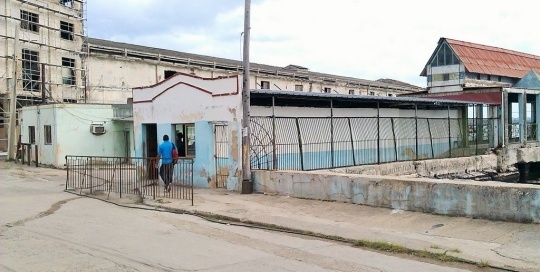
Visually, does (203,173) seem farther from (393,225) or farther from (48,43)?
(48,43)

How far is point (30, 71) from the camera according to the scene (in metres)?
35.2

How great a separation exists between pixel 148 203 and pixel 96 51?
1132 inches

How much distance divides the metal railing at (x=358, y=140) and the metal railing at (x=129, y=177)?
7.99 feet

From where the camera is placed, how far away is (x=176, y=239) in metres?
8.41

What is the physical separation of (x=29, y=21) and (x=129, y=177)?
25.3 metres

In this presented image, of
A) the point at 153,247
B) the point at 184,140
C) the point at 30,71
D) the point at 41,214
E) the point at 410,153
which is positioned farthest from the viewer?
the point at 30,71

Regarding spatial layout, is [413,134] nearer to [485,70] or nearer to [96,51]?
[485,70]

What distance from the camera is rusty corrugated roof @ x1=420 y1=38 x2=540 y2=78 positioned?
1462 inches

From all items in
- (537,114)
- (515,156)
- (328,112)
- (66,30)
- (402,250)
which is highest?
(66,30)

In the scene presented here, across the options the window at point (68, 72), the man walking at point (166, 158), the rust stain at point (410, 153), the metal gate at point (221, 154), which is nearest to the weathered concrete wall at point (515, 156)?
the rust stain at point (410, 153)

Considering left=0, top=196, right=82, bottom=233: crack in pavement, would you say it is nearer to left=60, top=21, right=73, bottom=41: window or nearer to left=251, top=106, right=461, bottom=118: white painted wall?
left=251, top=106, right=461, bottom=118: white painted wall

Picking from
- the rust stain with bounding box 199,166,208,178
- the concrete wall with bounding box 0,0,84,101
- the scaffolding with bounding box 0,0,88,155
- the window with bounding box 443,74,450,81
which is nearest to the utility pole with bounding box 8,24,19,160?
the scaffolding with bounding box 0,0,88,155

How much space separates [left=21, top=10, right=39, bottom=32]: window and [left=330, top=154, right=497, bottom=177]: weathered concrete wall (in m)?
28.6

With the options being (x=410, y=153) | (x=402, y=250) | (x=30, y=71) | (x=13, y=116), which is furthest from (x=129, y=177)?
(x=30, y=71)
